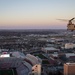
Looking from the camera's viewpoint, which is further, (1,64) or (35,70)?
(1,64)

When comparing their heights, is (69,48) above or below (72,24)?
below

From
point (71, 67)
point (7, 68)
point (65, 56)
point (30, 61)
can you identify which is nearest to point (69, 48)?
point (65, 56)

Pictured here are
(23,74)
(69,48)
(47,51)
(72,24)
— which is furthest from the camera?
(69,48)

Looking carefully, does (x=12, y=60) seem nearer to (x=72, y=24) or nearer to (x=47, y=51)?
(x=47, y=51)

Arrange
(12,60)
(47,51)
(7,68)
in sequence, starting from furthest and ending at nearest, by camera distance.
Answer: (47,51), (12,60), (7,68)

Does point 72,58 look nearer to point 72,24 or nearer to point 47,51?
point 47,51

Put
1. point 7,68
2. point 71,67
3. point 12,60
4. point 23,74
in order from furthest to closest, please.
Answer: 1. point 12,60
2. point 7,68
3. point 23,74
4. point 71,67

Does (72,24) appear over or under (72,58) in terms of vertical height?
over

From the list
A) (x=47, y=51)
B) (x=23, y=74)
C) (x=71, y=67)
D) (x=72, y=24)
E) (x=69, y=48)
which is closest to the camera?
(x=72, y=24)

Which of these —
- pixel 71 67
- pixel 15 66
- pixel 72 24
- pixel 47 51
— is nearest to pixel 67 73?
pixel 71 67
